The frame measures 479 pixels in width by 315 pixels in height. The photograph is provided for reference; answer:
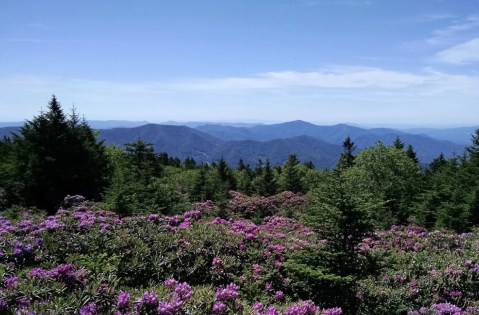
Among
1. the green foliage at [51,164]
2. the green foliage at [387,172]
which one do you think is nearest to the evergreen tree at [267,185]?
the green foliage at [387,172]

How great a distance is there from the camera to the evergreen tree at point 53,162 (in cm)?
2112

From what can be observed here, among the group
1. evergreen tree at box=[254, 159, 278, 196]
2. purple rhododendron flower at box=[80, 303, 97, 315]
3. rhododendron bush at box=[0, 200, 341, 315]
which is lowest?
evergreen tree at box=[254, 159, 278, 196]

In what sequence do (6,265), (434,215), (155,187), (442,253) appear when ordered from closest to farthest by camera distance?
(6,265) → (442,253) → (155,187) → (434,215)

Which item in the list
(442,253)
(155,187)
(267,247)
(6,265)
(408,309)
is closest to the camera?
(6,265)

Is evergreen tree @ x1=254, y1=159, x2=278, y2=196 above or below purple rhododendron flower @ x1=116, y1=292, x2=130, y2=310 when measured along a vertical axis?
below

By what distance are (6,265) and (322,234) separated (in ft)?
19.5

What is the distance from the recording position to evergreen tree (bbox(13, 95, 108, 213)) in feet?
69.3

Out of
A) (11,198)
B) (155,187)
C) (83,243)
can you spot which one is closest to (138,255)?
(83,243)

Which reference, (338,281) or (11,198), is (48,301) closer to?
(338,281)

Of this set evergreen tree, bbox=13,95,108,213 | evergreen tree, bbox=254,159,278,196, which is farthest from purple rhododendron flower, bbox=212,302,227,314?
evergreen tree, bbox=254,159,278,196

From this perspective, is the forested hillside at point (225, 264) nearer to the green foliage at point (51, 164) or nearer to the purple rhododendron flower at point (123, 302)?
the purple rhododendron flower at point (123, 302)

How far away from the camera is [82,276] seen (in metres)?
5.43

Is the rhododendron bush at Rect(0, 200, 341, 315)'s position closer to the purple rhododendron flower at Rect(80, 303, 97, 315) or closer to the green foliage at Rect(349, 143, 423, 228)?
the purple rhododendron flower at Rect(80, 303, 97, 315)

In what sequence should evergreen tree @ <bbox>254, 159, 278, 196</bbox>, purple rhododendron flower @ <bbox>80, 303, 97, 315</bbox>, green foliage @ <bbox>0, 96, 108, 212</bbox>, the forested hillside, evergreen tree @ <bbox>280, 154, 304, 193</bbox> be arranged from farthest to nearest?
evergreen tree @ <bbox>280, 154, 304, 193</bbox>, evergreen tree @ <bbox>254, 159, 278, 196</bbox>, green foliage @ <bbox>0, 96, 108, 212</bbox>, the forested hillside, purple rhododendron flower @ <bbox>80, 303, 97, 315</bbox>
